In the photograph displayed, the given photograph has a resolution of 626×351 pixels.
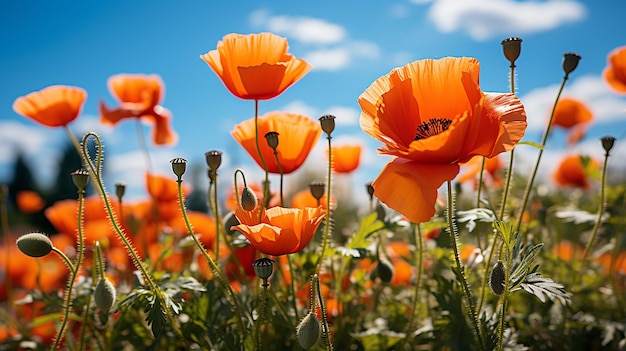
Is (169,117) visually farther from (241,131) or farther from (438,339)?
(438,339)

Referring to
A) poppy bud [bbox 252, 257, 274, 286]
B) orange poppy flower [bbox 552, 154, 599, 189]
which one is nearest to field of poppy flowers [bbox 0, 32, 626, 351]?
poppy bud [bbox 252, 257, 274, 286]

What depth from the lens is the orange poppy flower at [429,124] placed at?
1075 mm

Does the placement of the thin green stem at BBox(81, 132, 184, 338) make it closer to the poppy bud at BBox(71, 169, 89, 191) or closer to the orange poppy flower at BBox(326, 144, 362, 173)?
the poppy bud at BBox(71, 169, 89, 191)

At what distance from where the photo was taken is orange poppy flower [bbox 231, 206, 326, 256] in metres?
1.17

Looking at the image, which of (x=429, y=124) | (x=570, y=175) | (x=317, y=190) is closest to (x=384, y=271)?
(x=317, y=190)

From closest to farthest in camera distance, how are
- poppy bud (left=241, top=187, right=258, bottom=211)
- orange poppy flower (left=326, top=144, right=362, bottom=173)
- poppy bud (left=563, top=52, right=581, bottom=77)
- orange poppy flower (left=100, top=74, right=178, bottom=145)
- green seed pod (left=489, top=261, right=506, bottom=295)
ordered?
green seed pod (left=489, top=261, right=506, bottom=295) < poppy bud (left=241, top=187, right=258, bottom=211) < poppy bud (left=563, top=52, right=581, bottom=77) < orange poppy flower (left=326, top=144, right=362, bottom=173) < orange poppy flower (left=100, top=74, right=178, bottom=145)


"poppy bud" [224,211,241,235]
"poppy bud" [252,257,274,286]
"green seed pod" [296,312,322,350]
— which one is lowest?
"green seed pod" [296,312,322,350]

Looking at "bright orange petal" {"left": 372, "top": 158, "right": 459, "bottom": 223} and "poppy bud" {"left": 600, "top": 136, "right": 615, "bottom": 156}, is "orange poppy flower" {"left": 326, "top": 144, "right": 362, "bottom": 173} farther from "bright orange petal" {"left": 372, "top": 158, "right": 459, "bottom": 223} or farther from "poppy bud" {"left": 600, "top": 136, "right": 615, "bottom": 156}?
"bright orange petal" {"left": 372, "top": 158, "right": 459, "bottom": 223}

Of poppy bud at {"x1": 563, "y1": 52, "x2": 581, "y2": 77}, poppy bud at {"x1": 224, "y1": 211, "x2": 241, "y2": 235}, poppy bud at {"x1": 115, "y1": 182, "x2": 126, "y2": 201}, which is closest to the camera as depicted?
poppy bud at {"x1": 563, "y1": 52, "x2": 581, "y2": 77}

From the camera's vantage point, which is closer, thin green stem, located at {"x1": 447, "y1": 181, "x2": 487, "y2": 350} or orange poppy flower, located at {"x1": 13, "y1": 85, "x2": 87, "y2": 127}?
thin green stem, located at {"x1": 447, "y1": 181, "x2": 487, "y2": 350}

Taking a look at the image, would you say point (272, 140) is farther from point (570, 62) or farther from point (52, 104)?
point (52, 104)

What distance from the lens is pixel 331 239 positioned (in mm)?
1752

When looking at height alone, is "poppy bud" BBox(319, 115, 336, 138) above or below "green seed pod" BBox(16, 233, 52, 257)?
above

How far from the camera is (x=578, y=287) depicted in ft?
6.88
